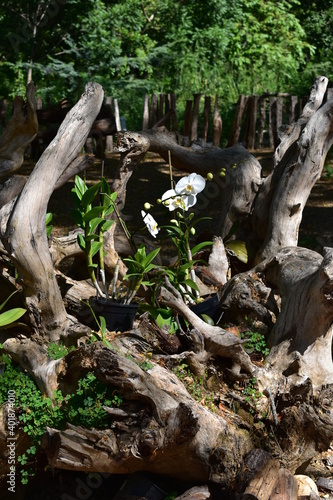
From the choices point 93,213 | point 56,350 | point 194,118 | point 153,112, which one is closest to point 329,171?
point 194,118

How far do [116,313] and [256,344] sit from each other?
1011mm

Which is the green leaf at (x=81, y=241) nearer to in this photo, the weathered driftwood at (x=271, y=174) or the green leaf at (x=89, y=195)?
the green leaf at (x=89, y=195)

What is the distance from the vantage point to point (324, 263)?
398 centimetres

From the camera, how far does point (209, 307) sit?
4.79 metres

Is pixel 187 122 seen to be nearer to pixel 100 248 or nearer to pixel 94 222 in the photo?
pixel 100 248

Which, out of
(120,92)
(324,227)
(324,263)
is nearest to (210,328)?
(324,263)

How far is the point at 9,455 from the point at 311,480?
69.7 inches

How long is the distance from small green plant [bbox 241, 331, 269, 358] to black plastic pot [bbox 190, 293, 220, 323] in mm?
281

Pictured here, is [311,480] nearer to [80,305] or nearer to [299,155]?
[80,305]

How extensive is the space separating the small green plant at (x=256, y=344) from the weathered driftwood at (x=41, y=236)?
1.19 metres

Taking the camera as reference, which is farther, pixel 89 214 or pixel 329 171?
pixel 329 171

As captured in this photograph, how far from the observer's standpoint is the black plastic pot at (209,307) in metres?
4.74

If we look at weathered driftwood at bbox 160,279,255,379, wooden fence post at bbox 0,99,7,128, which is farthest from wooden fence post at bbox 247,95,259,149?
weathered driftwood at bbox 160,279,255,379

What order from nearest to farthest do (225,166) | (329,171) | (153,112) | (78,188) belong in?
(78,188)
(225,166)
(329,171)
(153,112)
